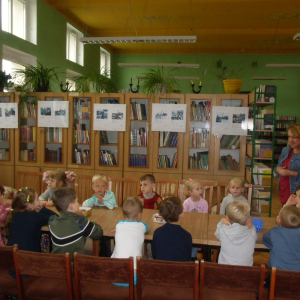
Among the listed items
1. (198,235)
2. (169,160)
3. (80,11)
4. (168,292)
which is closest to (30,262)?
(168,292)

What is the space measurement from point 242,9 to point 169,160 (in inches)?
178

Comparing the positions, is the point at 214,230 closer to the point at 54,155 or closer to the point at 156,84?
the point at 156,84

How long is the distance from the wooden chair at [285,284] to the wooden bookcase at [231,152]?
141 inches

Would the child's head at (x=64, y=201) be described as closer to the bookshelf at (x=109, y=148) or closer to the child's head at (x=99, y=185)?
the child's head at (x=99, y=185)

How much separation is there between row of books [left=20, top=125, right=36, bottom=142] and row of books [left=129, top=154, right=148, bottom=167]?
178 cm

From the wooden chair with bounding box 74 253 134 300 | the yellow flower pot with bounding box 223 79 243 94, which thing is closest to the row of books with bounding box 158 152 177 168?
the yellow flower pot with bounding box 223 79 243 94

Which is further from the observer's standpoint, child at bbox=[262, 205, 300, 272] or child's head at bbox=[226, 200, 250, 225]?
child's head at bbox=[226, 200, 250, 225]

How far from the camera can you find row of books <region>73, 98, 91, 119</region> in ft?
17.3

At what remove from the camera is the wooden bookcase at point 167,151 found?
508 cm

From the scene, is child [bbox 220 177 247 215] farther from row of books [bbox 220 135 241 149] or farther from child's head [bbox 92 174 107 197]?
row of books [bbox 220 135 241 149]

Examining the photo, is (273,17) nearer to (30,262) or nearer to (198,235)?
(198,235)

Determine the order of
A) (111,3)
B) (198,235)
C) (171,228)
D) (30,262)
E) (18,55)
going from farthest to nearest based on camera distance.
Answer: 1. (111,3)
2. (18,55)
3. (198,235)
4. (171,228)
5. (30,262)

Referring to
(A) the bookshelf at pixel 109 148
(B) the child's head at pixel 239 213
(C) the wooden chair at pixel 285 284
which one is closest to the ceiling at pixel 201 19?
(A) the bookshelf at pixel 109 148

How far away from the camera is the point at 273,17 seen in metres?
7.66
